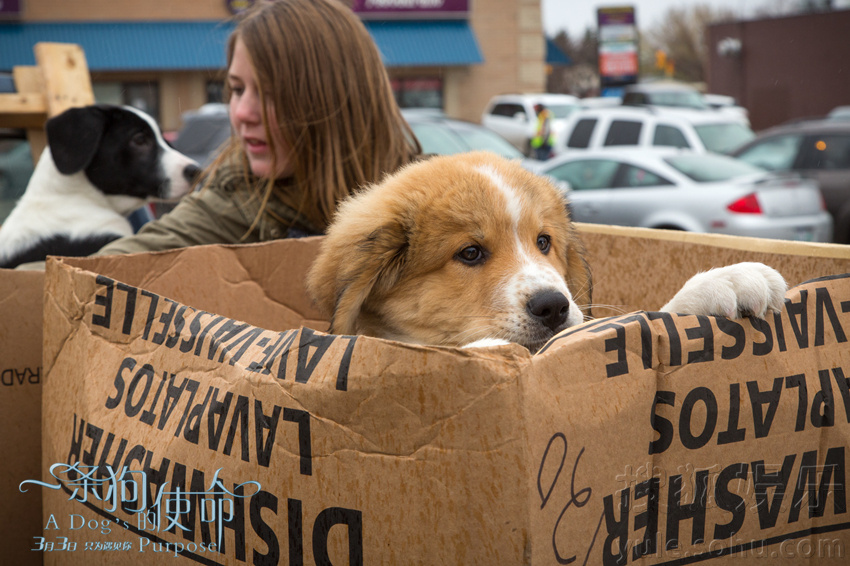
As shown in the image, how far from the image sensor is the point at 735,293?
1446mm

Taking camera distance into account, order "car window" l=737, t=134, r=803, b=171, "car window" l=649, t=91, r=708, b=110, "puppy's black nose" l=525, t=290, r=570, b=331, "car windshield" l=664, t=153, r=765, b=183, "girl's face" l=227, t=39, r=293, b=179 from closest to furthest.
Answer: "puppy's black nose" l=525, t=290, r=570, b=331 < "girl's face" l=227, t=39, r=293, b=179 < "car windshield" l=664, t=153, r=765, b=183 < "car window" l=737, t=134, r=803, b=171 < "car window" l=649, t=91, r=708, b=110

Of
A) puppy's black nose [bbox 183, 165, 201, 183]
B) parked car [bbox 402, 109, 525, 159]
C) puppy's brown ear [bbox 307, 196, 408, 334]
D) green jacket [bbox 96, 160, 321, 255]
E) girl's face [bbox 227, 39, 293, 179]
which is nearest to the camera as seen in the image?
puppy's brown ear [bbox 307, 196, 408, 334]

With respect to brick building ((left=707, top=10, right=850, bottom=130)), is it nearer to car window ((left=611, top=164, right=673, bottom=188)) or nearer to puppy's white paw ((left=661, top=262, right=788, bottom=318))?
car window ((left=611, top=164, right=673, bottom=188))

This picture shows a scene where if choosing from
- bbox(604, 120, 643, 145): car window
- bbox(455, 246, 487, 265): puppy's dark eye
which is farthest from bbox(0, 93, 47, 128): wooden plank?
bbox(604, 120, 643, 145): car window

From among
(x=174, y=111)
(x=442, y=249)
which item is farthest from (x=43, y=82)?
(x=174, y=111)

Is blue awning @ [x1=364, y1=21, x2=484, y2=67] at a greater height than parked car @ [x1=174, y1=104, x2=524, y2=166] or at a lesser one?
greater

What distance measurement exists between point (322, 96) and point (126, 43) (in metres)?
26.1

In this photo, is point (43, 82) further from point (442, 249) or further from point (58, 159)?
point (442, 249)

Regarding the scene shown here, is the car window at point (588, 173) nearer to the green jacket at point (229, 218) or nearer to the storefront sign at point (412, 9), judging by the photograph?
the green jacket at point (229, 218)

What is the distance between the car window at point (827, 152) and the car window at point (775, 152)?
0.56 feet

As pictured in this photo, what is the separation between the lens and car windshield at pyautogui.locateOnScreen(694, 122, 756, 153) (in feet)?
50.3

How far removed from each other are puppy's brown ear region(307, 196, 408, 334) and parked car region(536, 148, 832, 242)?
24.2 ft

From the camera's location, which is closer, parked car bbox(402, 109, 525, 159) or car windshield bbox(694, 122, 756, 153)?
parked car bbox(402, 109, 525, 159)

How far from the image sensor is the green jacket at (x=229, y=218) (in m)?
2.99
